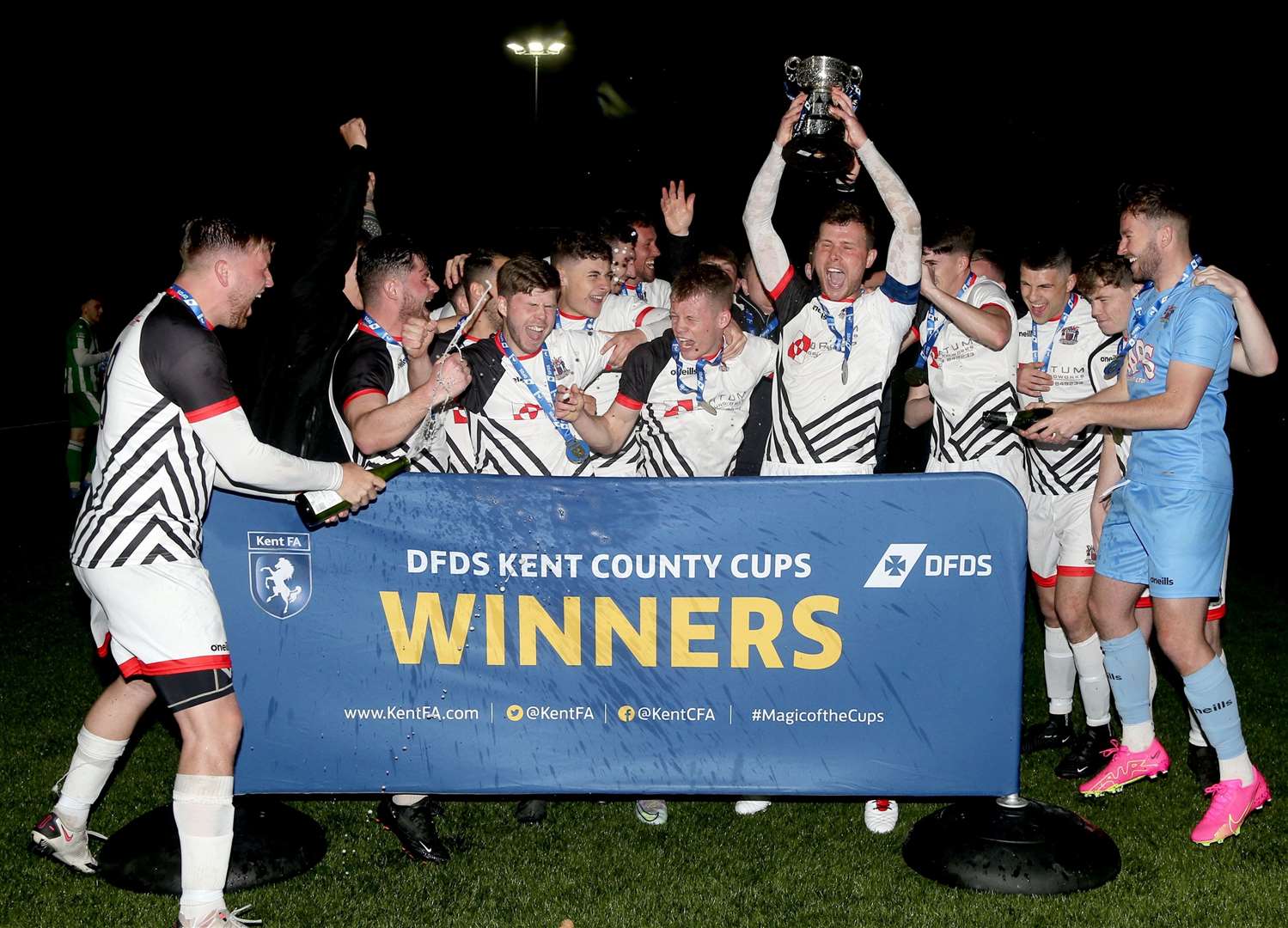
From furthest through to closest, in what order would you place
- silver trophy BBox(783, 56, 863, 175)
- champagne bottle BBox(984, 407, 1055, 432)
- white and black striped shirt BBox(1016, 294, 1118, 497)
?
1. white and black striped shirt BBox(1016, 294, 1118, 497)
2. silver trophy BBox(783, 56, 863, 175)
3. champagne bottle BBox(984, 407, 1055, 432)

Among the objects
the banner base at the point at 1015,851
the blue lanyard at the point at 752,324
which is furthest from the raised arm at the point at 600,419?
the banner base at the point at 1015,851

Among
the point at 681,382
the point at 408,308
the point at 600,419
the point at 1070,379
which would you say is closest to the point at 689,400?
the point at 681,382

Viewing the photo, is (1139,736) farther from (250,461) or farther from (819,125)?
(250,461)

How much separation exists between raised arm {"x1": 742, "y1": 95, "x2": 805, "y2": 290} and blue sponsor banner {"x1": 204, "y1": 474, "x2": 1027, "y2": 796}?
1589 mm

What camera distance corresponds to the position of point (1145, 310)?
15.0 feet

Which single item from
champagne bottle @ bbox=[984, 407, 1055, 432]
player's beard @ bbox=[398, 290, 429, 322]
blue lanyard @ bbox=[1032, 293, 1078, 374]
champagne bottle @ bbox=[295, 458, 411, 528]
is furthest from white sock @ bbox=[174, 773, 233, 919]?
blue lanyard @ bbox=[1032, 293, 1078, 374]

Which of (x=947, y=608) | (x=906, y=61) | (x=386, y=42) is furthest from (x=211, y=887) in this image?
(x=386, y=42)

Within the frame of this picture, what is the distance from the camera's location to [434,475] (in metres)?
Answer: 4.05

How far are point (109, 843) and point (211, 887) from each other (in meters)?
0.75

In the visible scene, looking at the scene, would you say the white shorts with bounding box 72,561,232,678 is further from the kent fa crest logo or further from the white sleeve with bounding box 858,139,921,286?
the white sleeve with bounding box 858,139,921,286

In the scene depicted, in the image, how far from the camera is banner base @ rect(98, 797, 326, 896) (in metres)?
4.09

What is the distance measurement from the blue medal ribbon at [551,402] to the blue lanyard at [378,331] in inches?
17.5

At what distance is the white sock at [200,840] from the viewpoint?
3.70m

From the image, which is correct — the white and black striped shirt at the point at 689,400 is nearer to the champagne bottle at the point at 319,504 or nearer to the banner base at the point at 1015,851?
the champagne bottle at the point at 319,504
